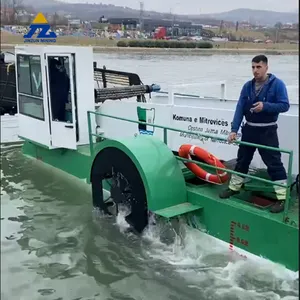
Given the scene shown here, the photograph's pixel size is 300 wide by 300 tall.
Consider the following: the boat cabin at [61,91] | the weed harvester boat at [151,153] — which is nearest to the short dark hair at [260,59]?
the weed harvester boat at [151,153]

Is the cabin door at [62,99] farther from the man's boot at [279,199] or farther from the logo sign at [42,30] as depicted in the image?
the man's boot at [279,199]

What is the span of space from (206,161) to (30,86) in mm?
3527

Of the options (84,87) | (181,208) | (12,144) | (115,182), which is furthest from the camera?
(12,144)

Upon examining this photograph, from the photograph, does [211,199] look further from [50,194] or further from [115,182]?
[50,194]

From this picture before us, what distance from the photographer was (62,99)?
6398mm

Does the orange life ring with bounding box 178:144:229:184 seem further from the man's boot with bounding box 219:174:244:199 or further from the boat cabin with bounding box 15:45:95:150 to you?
the boat cabin with bounding box 15:45:95:150

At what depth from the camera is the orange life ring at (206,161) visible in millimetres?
4570

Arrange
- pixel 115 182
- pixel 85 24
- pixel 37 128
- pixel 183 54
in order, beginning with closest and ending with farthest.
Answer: pixel 115 182 → pixel 37 128 → pixel 85 24 → pixel 183 54

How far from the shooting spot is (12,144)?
9.84 m

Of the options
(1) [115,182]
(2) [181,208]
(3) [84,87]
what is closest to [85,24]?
(3) [84,87]

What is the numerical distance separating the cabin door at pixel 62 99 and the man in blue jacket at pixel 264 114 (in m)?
2.86

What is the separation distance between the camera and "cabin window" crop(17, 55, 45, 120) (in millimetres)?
6602

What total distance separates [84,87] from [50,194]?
1.69 meters

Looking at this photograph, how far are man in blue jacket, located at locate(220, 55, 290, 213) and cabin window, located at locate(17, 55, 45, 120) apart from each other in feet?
11.5
